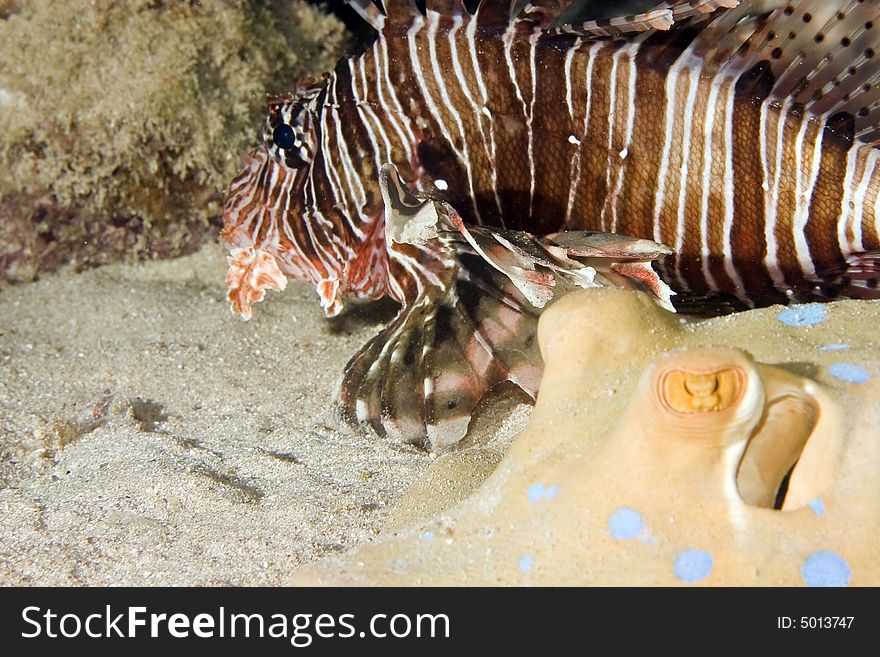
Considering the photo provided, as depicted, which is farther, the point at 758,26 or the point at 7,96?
the point at 7,96

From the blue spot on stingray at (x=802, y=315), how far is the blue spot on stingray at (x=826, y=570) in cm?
78

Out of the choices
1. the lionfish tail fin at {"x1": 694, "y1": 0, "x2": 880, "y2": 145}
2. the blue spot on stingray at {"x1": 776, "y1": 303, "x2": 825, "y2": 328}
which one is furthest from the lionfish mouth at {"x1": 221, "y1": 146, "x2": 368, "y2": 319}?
the blue spot on stingray at {"x1": 776, "y1": 303, "x2": 825, "y2": 328}

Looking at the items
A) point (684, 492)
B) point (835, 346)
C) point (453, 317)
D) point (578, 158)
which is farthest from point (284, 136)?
point (684, 492)

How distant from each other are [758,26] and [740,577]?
2779mm

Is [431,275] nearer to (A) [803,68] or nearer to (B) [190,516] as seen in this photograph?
(B) [190,516]

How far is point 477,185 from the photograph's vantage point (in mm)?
3959

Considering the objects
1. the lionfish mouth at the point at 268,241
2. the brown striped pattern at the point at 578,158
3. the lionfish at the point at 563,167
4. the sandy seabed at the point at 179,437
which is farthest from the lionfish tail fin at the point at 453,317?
the lionfish mouth at the point at 268,241

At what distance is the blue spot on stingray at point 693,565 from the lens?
159cm

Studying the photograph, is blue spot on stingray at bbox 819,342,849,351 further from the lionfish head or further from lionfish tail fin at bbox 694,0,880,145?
the lionfish head

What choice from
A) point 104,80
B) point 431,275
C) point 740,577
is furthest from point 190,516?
point 104,80

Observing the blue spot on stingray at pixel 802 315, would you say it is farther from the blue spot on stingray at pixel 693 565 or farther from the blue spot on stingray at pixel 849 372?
the blue spot on stingray at pixel 693 565

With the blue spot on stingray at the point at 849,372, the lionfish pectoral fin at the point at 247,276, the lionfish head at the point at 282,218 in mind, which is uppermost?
the blue spot on stingray at the point at 849,372

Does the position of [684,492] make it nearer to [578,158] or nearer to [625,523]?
[625,523]
